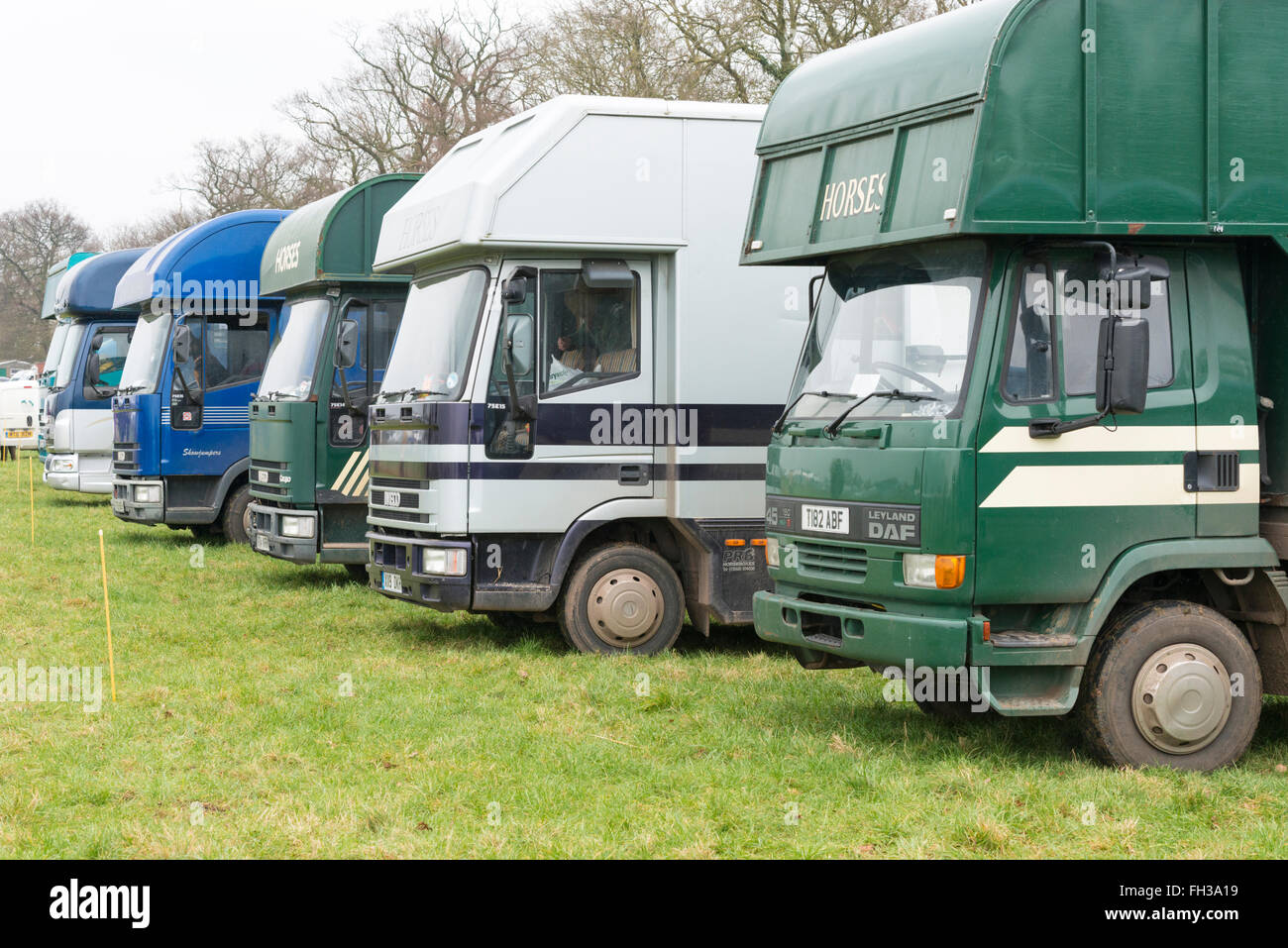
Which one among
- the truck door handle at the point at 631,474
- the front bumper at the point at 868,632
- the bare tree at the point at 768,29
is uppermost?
the bare tree at the point at 768,29

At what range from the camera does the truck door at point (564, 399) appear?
10633 mm

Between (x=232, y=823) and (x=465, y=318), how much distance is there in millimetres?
4810

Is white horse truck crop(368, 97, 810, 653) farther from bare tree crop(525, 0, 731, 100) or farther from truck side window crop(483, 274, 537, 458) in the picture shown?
bare tree crop(525, 0, 731, 100)

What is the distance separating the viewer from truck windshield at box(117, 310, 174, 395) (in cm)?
1819

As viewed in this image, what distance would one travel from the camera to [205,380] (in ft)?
58.4

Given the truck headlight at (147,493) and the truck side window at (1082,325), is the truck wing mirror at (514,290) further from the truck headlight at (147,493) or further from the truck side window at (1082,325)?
the truck headlight at (147,493)

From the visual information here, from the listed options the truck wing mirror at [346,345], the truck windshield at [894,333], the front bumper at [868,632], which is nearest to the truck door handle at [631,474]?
the front bumper at [868,632]

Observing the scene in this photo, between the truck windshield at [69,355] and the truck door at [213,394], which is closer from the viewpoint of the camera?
the truck door at [213,394]

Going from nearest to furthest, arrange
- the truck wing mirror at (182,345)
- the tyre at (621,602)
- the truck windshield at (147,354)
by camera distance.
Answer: the tyre at (621,602) → the truck wing mirror at (182,345) → the truck windshield at (147,354)

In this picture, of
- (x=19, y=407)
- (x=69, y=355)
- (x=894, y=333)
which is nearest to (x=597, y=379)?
(x=894, y=333)

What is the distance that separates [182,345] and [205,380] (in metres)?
0.49

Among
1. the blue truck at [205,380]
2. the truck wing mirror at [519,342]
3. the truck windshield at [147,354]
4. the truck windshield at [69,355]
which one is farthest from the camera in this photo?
the truck windshield at [69,355]

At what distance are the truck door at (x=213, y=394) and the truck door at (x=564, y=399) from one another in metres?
7.83
